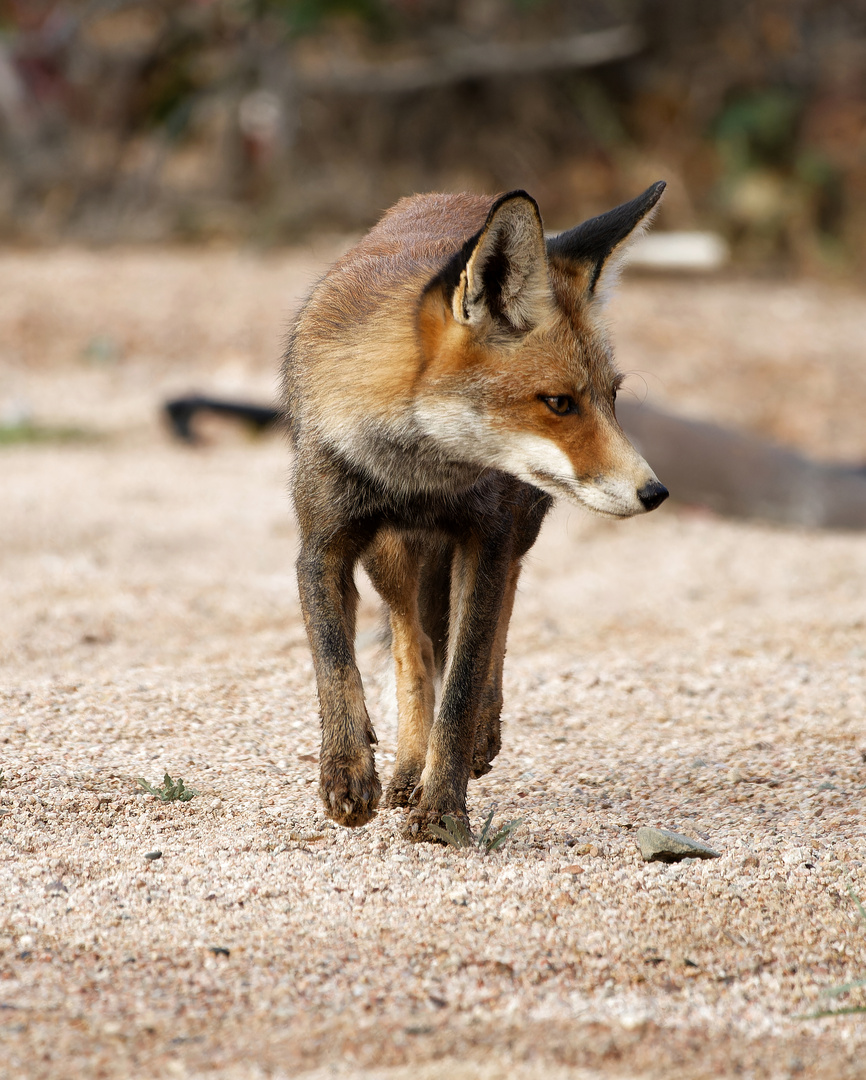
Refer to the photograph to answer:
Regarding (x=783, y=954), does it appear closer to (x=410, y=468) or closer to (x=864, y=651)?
(x=410, y=468)

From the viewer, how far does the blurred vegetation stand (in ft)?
49.5

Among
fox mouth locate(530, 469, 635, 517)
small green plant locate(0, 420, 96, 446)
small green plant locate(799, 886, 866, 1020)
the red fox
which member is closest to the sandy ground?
small green plant locate(799, 886, 866, 1020)

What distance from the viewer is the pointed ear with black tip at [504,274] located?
3.00 m

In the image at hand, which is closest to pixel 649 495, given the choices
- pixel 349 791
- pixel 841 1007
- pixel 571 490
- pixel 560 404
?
pixel 571 490

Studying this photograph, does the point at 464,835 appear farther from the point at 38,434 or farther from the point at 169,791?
the point at 38,434

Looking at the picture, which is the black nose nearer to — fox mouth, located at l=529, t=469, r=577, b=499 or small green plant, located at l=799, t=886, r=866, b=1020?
fox mouth, located at l=529, t=469, r=577, b=499

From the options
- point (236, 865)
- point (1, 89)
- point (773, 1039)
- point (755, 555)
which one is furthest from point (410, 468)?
point (1, 89)

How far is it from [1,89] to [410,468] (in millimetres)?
14410

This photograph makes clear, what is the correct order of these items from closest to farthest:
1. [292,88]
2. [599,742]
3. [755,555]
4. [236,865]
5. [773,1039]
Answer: [773,1039] → [236,865] → [599,742] → [755,555] → [292,88]

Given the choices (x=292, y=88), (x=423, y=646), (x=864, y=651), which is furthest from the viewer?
(x=292, y=88)

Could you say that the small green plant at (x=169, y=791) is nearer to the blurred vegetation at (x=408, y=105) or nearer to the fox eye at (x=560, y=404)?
the fox eye at (x=560, y=404)

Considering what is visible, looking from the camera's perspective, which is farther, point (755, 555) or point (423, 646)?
point (755, 555)

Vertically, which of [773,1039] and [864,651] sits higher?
[773,1039]

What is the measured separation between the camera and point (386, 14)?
1536cm
